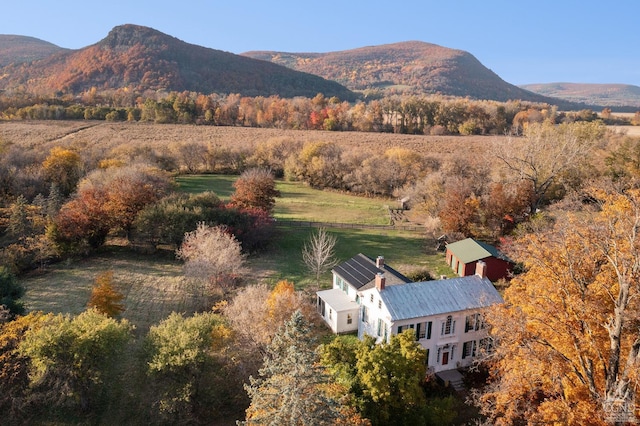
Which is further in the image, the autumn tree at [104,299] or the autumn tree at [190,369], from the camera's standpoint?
the autumn tree at [104,299]

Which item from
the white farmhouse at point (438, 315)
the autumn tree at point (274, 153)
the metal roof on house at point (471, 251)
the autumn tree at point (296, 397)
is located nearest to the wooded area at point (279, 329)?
the autumn tree at point (296, 397)

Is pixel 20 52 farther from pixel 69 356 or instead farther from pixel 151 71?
pixel 69 356

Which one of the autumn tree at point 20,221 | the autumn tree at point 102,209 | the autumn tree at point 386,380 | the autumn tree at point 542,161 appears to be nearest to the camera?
the autumn tree at point 386,380

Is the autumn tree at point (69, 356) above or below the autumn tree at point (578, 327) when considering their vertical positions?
below

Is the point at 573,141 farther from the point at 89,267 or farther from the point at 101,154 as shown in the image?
the point at 101,154

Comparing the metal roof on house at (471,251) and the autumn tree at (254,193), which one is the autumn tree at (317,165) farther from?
the metal roof on house at (471,251)

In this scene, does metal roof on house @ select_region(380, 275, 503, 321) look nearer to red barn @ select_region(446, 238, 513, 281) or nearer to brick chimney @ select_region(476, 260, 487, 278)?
brick chimney @ select_region(476, 260, 487, 278)

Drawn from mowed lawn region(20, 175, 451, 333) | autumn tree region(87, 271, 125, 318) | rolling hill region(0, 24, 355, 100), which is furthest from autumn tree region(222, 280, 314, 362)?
rolling hill region(0, 24, 355, 100)

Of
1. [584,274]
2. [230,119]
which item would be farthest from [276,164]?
[584,274]

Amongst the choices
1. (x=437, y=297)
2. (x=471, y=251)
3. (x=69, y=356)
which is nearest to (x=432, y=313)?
(x=437, y=297)
